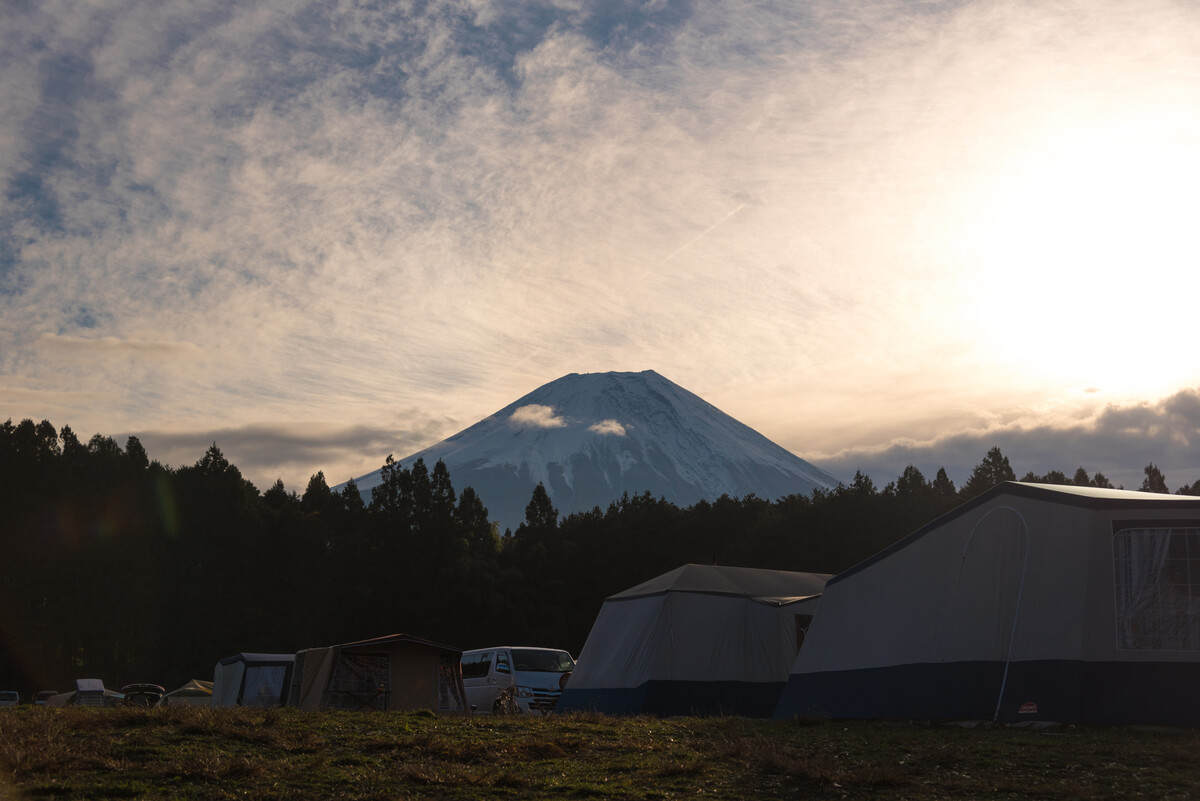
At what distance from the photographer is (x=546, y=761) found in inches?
400

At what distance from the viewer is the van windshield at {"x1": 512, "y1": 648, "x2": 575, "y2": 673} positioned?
25.7 meters

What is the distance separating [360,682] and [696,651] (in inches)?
296

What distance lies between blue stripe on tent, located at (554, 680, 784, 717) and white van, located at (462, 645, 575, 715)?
2667 mm

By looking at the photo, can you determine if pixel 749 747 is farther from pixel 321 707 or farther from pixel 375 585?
pixel 375 585

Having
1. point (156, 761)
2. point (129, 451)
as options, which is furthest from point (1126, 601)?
point (129, 451)

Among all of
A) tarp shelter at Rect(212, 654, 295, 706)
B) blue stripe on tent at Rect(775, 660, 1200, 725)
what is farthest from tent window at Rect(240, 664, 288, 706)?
blue stripe on tent at Rect(775, 660, 1200, 725)

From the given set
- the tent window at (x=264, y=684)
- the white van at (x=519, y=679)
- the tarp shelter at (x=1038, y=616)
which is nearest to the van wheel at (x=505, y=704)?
the white van at (x=519, y=679)

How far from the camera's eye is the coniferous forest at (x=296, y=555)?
54.2 meters

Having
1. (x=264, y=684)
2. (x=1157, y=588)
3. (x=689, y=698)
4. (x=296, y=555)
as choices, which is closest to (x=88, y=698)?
(x=264, y=684)

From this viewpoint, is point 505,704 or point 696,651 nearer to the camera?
point 696,651

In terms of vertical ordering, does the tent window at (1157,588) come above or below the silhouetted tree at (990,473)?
below

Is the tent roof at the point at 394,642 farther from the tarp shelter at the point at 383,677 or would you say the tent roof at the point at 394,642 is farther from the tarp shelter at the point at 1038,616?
the tarp shelter at the point at 1038,616

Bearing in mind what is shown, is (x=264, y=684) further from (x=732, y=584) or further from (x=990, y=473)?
(x=990, y=473)

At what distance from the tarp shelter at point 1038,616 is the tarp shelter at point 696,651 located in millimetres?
4931
